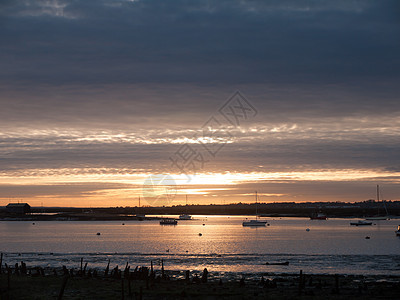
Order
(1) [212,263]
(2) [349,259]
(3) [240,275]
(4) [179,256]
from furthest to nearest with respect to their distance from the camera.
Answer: (4) [179,256] < (2) [349,259] < (1) [212,263] < (3) [240,275]

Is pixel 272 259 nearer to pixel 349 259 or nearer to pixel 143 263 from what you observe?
pixel 349 259

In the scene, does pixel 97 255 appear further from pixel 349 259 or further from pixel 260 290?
pixel 260 290

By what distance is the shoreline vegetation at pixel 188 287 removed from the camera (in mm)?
49844

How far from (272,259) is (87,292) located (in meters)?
47.1

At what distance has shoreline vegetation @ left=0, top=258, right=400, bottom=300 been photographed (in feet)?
164

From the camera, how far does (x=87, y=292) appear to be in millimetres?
51875

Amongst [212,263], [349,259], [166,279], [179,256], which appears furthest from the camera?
[179,256]

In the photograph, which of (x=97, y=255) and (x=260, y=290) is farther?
(x=97, y=255)

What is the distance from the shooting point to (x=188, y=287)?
54.7 m

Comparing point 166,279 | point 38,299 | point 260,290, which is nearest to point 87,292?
point 38,299

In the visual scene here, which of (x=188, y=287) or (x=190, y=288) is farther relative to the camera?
(x=188, y=287)

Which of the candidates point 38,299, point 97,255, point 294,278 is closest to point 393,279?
point 294,278

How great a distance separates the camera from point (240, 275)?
221 feet

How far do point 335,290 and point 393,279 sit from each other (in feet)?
44.5
